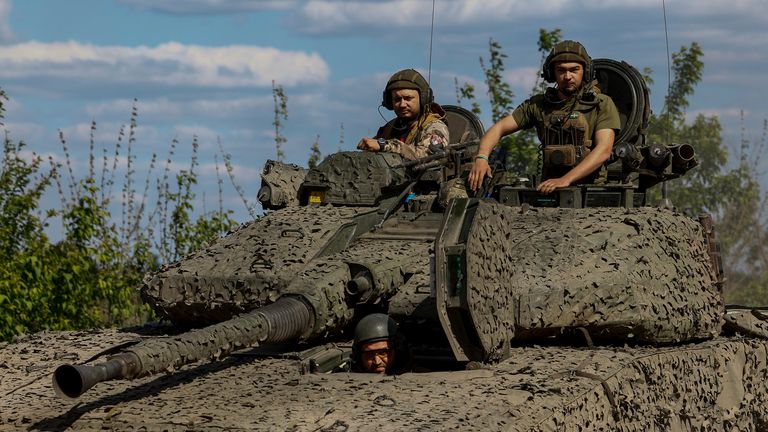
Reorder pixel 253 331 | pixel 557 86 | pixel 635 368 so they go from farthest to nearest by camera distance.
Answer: pixel 557 86 → pixel 635 368 → pixel 253 331

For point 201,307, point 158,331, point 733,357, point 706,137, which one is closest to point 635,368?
point 733,357

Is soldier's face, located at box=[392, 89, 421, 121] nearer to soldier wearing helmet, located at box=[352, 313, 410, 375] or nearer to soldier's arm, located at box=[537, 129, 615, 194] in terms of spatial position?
soldier's arm, located at box=[537, 129, 615, 194]

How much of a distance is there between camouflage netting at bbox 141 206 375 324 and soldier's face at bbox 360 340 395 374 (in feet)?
3.90

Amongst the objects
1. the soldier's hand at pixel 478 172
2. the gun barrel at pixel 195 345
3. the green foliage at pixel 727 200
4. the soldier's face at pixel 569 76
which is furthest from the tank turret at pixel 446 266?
the green foliage at pixel 727 200

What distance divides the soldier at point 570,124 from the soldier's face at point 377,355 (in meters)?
2.31

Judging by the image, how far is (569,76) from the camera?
33.1ft

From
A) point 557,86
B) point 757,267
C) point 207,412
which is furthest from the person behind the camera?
point 757,267

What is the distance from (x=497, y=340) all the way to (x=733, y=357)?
93.8 inches

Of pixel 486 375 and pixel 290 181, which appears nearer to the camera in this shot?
pixel 486 375

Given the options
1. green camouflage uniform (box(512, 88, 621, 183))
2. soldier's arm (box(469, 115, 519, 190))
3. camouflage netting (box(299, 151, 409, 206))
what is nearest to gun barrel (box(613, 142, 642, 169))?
green camouflage uniform (box(512, 88, 621, 183))

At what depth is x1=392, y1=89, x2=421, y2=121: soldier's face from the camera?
10945mm

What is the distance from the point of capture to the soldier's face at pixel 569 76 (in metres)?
10.1

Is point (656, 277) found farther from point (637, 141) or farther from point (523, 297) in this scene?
point (637, 141)

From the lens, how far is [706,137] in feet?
88.5
